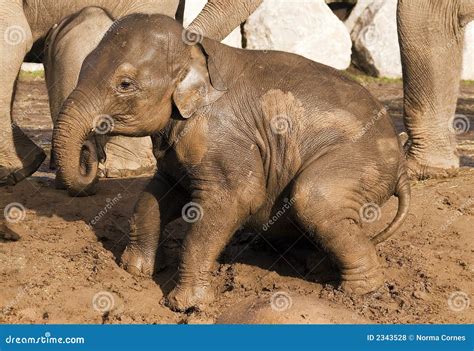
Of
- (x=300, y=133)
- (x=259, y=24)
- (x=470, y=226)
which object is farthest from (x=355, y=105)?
(x=259, y=24)

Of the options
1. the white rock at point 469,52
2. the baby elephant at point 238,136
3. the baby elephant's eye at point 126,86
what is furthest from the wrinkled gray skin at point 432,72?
the white rock at point 469,52

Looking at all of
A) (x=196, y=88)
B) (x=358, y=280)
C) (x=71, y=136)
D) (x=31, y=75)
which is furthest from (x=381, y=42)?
(x=71, y=136)

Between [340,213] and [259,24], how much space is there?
1009 centimetres

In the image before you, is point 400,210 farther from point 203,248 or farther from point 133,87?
point 133,87

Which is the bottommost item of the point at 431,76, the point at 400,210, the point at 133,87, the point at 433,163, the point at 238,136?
the point at 433,163

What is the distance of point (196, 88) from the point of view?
532 cm

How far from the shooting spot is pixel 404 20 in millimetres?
7367

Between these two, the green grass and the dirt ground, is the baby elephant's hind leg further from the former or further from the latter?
the green grass

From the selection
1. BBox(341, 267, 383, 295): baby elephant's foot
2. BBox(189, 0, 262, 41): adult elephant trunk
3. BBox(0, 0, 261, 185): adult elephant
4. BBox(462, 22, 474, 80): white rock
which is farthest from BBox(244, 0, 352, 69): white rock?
BBox(341, 267, 383, 295): baby elephant's foot

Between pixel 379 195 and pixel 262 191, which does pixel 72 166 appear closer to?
pixel 262 191

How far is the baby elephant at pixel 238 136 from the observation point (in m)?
5.20

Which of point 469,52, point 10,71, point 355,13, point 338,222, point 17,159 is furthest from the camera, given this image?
point 355,13

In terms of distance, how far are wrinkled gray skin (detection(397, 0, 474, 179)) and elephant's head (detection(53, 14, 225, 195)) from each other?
2.32m

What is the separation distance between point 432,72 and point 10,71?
2.58 m
